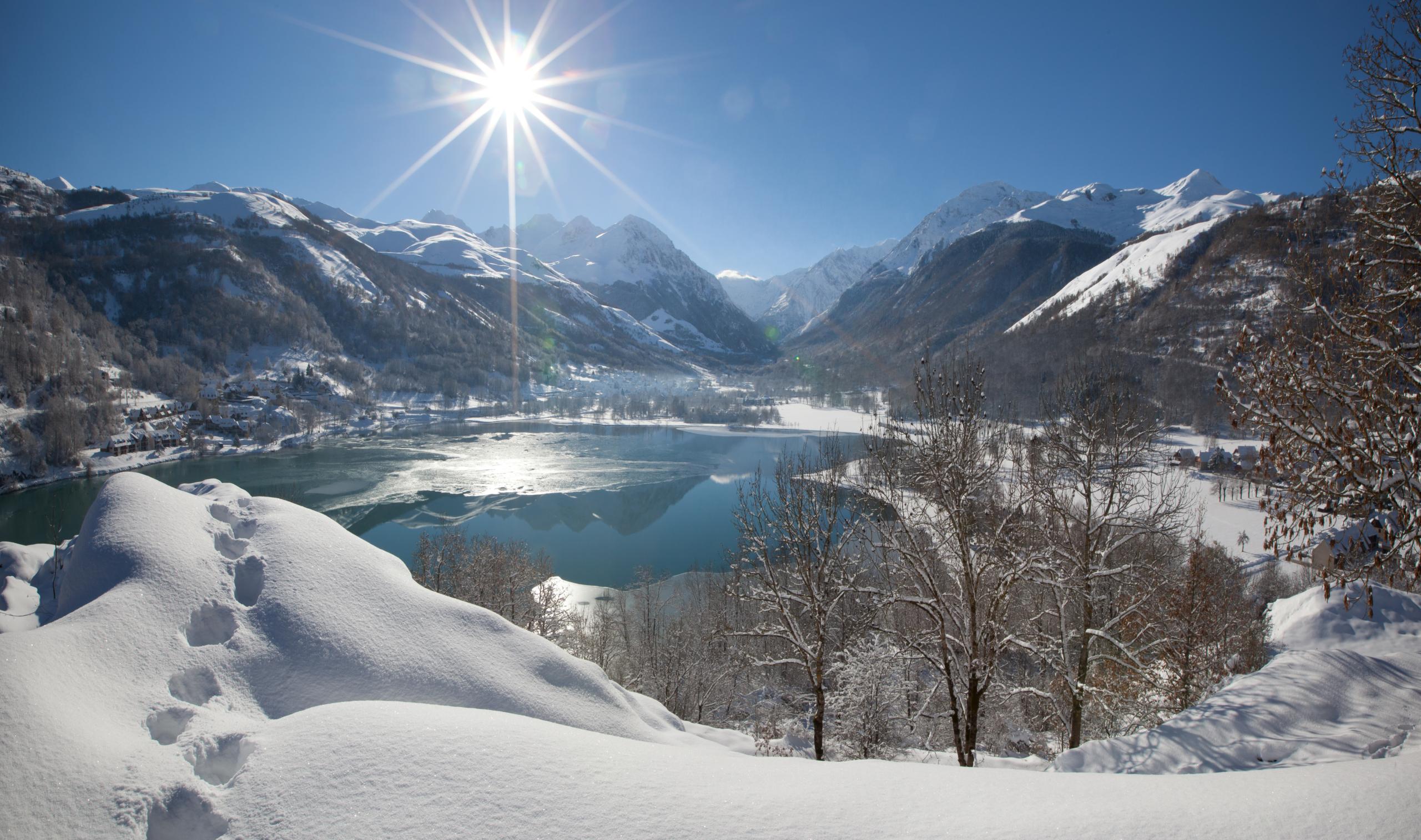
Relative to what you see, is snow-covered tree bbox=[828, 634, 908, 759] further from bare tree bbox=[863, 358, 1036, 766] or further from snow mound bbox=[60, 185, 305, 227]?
snow mound bbox=[60, 185, 305, 227]

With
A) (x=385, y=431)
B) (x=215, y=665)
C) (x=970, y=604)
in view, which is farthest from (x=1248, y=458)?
(x=385, y=431)

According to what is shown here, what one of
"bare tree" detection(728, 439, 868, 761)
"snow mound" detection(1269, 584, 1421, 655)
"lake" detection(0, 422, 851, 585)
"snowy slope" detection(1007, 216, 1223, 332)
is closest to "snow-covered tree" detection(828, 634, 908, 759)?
"bare tree" detection(728, 439, 868, 761)

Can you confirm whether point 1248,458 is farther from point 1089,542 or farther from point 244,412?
point 244,412

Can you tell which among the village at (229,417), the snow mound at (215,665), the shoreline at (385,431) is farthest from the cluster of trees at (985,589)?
the village at (229,417)

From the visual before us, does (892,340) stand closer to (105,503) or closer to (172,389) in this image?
(172,389)

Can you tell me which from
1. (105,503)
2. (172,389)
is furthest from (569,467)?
(172,389)

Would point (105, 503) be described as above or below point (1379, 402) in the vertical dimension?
below
